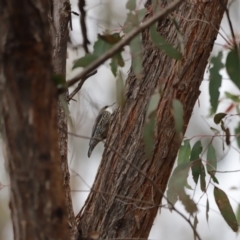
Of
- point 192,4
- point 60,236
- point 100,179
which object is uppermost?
point 192,4

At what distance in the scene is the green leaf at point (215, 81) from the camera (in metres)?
1.47

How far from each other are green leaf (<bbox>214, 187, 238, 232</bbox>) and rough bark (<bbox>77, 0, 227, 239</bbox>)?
0.57ft

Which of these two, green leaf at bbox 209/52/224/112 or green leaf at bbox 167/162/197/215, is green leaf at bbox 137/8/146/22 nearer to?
green leaf at bbox 209/52/224/112

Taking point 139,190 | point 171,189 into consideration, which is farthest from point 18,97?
point 139,190

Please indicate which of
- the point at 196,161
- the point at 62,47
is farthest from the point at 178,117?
the point at 62,47

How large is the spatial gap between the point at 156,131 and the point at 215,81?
0.50 meters

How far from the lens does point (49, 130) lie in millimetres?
958

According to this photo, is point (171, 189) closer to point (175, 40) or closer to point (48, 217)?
point (175, 40)

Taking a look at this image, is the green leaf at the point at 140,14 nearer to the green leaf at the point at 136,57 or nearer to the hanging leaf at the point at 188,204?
the green leaf at the point at 136,57

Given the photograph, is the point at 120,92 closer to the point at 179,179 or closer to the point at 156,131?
the point at 179,179

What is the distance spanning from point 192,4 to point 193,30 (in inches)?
3.3

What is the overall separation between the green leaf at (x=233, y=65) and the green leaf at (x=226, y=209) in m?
0.59

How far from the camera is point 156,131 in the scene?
1944 millimetres

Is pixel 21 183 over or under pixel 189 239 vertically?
under
